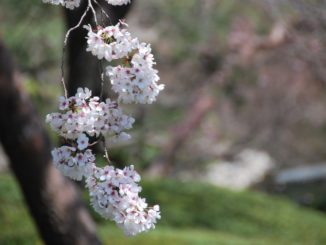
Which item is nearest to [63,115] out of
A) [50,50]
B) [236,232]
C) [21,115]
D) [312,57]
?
[21,115]

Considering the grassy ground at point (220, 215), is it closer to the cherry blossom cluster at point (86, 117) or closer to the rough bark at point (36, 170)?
the rough bark at point (36, 170)

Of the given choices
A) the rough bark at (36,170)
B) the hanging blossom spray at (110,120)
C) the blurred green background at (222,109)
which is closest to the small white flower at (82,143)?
the hanging blossom spray at (110,120)

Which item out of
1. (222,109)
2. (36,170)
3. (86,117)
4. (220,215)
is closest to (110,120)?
(86,117)

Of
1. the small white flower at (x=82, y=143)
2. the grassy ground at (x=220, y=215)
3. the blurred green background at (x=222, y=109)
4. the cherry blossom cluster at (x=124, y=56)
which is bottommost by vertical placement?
the small white flower at (x=82, y=143)

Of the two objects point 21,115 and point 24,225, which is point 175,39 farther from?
point 21,115

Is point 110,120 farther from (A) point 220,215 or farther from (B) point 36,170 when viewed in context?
(A) point 220,215

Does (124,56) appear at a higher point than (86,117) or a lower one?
higher

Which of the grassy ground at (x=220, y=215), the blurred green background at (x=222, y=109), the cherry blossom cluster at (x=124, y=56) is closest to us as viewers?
the cherry blossom cluster at (x=124, y=56)
